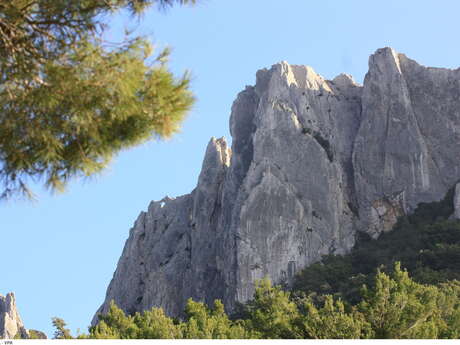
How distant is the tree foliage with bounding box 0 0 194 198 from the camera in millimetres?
9352

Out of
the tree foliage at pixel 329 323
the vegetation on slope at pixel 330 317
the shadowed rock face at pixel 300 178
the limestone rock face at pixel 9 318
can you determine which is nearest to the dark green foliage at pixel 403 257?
the vegetation on slope at pixel 330 317

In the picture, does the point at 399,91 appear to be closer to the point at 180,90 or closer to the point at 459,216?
the point at 459,216

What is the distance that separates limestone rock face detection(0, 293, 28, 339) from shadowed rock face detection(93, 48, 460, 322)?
9162 millimetres

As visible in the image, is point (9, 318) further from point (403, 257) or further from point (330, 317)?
point (330, 317)

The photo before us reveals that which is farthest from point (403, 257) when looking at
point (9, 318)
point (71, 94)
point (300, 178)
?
point (71, 94)

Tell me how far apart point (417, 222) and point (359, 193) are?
18.4 ft

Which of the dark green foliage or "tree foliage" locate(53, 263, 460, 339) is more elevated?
the dark green foliage

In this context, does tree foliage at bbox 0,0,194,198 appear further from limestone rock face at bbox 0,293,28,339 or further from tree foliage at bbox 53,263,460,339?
limestone rock face at bbox 0,293,28,339

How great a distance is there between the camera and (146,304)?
66125 millimetres

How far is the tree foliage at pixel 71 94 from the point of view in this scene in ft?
30.7

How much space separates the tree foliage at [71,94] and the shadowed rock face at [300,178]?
158 feet

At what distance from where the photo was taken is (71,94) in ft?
30.8

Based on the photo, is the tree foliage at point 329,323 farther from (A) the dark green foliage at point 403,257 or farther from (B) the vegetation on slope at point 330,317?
(A) the dark green foliage at point 403,257

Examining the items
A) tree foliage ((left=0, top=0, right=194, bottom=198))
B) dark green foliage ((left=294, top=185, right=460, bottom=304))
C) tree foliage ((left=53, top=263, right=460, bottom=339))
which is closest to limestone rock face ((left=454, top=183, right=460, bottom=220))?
dark green foliage ((left=294, top=185, right=460, bottom=304))
